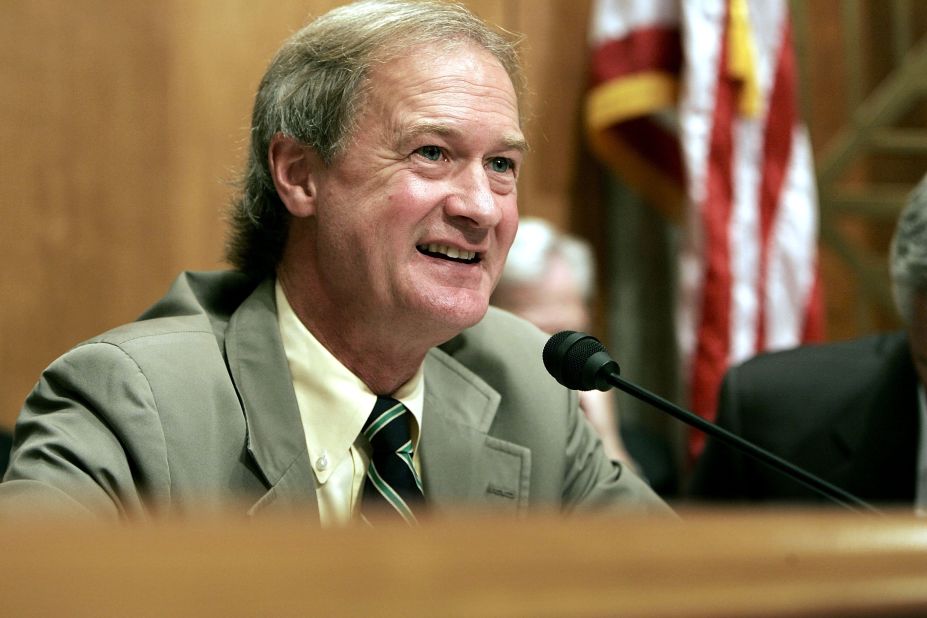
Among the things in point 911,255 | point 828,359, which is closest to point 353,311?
point 911,255

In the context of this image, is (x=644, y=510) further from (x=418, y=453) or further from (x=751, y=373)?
(x=751, y=373)

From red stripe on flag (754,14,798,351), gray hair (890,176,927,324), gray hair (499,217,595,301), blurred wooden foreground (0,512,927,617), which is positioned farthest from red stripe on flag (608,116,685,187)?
blurred wooden foreground (0,512,927,617)

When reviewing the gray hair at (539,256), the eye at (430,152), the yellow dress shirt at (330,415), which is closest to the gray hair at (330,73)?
the eye at (430,152)

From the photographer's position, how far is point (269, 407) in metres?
1.63

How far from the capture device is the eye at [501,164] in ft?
5.79

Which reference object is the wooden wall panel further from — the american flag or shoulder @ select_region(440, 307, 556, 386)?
shoulder @ select_region(440, 307, 556, 386)

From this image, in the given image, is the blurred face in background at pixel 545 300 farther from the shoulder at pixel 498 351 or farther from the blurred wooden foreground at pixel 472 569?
the blurred wooden foreground at pixel 472 569

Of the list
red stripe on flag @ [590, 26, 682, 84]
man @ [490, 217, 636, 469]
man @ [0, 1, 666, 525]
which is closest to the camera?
man @ [0, 1, 666, 525]

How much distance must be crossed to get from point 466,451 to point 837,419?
1086mm

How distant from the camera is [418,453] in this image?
1.75 metres

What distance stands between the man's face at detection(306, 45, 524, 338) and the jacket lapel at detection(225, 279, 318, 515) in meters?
0.12

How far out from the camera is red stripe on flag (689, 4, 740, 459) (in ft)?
12.4

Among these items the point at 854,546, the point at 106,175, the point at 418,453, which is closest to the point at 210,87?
the point at 106,175

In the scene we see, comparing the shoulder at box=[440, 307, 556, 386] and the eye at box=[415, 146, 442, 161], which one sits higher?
the eye at box=[415, 146, 442, 161]
